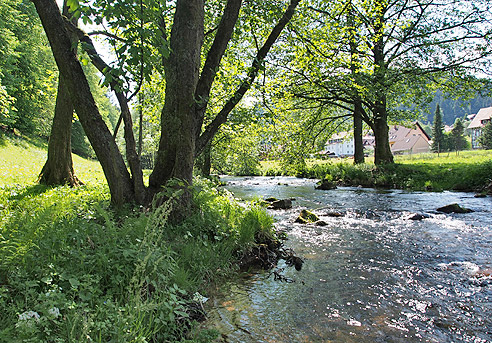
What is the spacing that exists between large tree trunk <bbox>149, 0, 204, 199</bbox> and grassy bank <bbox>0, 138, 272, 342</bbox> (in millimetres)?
1127

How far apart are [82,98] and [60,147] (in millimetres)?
4586

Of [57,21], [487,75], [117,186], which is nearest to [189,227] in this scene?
[117,186]

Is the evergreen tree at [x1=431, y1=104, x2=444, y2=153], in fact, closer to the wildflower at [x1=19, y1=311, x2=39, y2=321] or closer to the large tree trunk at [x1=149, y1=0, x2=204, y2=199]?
the large tree trunk at [x1=149, y1=0, x2=204, y2=199]

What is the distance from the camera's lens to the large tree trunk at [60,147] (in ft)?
30.2

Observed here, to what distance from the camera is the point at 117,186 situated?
584 cm

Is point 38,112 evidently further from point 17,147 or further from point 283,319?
point 283,319

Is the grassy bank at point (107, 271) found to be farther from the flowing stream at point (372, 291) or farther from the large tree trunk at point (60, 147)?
the large tree trunk at point (60, 147)

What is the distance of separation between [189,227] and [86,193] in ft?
12.5

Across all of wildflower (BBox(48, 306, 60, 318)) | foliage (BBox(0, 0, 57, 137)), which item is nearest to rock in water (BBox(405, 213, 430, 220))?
wildflower (BBox(48, 306, 60, 318))

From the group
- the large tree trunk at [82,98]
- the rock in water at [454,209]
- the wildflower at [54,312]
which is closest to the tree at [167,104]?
the large tree trunk at [82,98]

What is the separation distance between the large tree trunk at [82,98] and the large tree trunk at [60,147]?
13.8 ft

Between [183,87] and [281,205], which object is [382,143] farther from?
[183,87]

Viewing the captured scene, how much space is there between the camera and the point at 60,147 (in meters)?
9.23

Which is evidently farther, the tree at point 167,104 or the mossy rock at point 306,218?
the mossy rock at point 306,218
